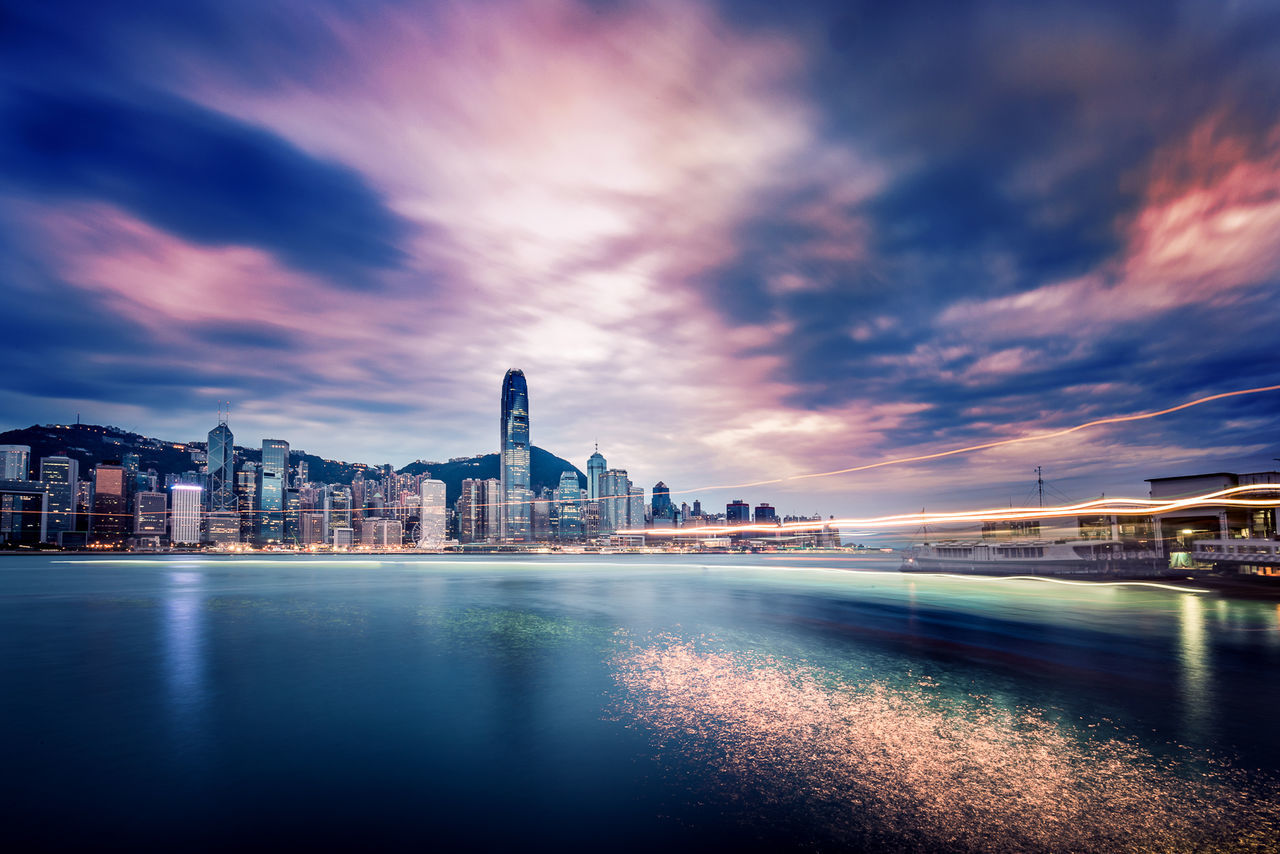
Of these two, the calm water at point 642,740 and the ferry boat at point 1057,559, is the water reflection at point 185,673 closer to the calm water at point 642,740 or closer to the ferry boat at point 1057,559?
the calm water at point 642,740

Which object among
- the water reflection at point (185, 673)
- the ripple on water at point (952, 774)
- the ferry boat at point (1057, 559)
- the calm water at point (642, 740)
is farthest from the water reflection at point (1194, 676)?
the ferry boat at point (1057, 559)

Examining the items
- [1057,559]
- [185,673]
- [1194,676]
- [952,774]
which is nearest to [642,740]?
[952,774]

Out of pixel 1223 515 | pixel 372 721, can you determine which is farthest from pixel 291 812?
pixel 1223 515

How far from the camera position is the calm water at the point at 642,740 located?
31.5 ft

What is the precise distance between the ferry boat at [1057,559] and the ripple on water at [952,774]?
87.2m

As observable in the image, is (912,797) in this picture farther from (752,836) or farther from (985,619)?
(985,619)

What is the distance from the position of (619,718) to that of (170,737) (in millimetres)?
11951

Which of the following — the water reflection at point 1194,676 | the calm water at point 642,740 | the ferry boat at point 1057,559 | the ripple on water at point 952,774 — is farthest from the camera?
the ferry boat at point 1057,559

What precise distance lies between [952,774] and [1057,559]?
98686 millimetres

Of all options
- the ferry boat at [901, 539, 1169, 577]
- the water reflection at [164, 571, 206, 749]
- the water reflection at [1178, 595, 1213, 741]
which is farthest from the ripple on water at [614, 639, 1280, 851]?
the ferry boat at [901, 539, 1169, 577]

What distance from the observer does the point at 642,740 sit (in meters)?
14.1

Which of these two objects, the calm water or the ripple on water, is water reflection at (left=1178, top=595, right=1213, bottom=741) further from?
the ripple on water

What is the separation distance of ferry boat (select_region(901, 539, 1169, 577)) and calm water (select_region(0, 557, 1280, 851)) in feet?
195

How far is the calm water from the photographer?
9594 mm
